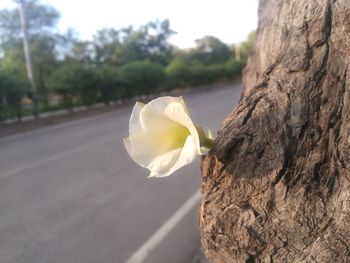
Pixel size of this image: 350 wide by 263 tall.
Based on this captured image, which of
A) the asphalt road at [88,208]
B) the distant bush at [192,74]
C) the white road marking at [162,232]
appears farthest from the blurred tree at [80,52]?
the white road marking at [162,232]

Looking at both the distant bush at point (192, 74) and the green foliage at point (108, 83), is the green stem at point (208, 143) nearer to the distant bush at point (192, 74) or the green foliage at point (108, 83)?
the green foliage at point (108, 83)

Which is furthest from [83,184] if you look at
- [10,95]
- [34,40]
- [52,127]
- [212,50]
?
[212,50]

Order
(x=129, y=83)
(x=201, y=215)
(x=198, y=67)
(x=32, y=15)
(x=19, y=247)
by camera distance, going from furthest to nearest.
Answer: (x=198, y=67) < (x=32, y=15) < (x=129, y=83) < (x=19, y=247) < (x=201, y=215)

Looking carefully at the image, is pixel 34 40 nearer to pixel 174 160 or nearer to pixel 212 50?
pixel 174 160

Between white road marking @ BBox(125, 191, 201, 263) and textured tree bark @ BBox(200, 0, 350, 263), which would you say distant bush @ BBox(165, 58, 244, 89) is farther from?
textured tree bark @ BBox(200, 0, 350, 263)

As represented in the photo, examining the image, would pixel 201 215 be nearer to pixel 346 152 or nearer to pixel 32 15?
pixel 346 152

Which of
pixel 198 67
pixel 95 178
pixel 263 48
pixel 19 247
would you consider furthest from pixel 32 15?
pixel 263 48

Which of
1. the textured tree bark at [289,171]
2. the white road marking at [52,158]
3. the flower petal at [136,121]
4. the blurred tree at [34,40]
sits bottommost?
the white road marking at [52,158]
